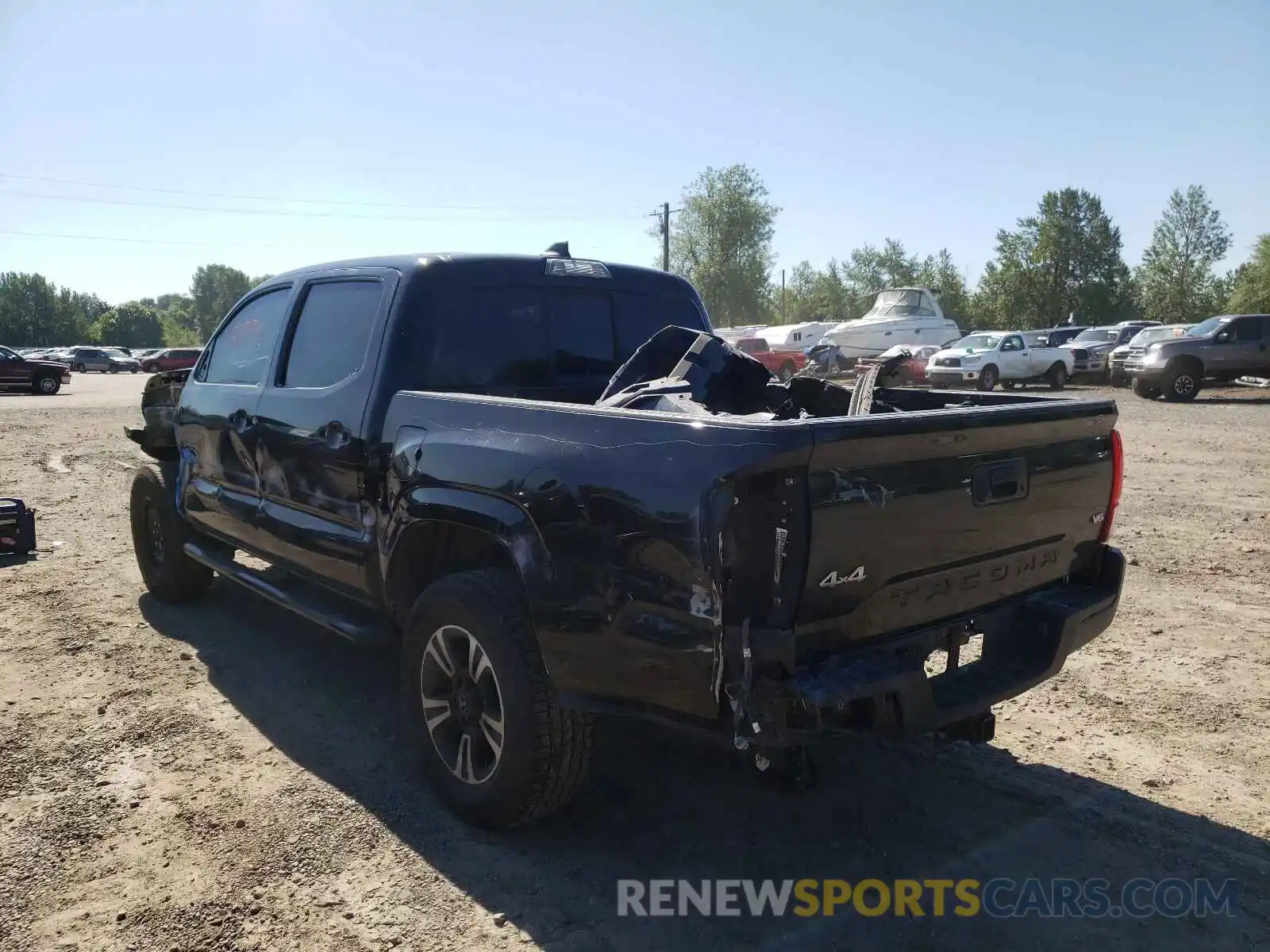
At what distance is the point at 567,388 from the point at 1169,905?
2946 millimetres

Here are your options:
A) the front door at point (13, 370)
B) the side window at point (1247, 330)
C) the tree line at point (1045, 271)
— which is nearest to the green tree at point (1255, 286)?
the tree line at point (1045, 271)

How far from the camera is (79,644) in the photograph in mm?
5156

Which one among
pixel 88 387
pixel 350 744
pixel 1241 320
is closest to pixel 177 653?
pixel 350 744

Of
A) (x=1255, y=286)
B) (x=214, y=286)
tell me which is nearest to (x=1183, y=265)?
(x=1255, y=286)

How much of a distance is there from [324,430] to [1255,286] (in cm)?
7380

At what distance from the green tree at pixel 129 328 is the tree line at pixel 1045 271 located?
67.8 metres

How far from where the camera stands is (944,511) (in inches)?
105

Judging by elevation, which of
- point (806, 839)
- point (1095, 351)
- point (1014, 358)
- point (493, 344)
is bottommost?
point (806, 839)

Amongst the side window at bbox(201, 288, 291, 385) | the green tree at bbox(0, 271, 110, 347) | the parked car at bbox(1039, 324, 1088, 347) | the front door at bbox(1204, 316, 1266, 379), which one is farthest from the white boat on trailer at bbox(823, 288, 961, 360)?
the green tree at bbox(0, 271, 110, 347)

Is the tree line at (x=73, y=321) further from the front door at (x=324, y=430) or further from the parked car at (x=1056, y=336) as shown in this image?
the front door at (x=324, y=430)

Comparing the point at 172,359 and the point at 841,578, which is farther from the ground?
the point at 172,359

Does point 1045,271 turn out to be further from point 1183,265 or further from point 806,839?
point 806,839

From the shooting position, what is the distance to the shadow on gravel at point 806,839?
2639mm

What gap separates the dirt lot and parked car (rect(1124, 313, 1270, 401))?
666 inches
